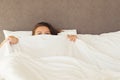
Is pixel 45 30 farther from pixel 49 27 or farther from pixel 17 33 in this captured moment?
pixel 17 33

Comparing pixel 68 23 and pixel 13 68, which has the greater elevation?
pixel 68 23

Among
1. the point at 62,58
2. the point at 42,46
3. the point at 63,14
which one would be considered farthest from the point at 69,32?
the point at 62,58

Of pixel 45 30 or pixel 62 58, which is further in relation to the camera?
pixel 45 30

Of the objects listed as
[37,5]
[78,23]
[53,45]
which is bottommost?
[53,45]

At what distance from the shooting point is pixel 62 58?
1.75 m

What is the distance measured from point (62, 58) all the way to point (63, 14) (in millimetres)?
619

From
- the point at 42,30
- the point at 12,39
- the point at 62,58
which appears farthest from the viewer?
the point at 42,30

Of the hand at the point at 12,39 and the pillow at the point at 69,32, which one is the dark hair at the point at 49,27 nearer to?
the pillow at the point at 69,32

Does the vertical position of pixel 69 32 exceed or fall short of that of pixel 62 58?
it exceeds it

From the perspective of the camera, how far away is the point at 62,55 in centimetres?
191

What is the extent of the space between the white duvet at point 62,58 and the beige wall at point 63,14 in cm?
17

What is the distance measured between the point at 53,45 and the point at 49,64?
310mm

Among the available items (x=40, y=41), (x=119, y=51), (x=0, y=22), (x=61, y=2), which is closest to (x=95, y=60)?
(x=119, y=51)

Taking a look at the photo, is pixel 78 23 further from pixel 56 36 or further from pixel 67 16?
pixel 56 36
